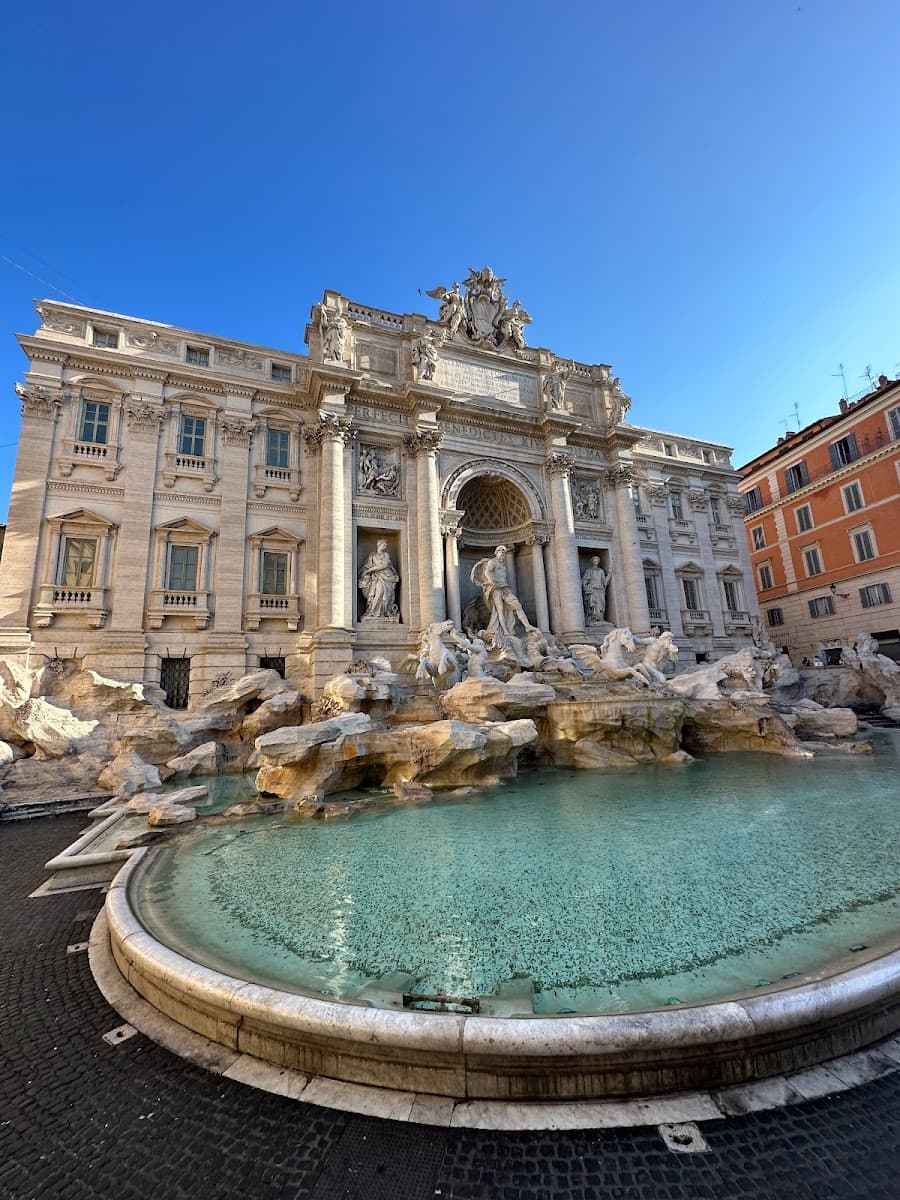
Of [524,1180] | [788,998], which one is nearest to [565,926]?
[788,998]

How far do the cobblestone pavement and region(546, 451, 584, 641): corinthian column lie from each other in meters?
15.7

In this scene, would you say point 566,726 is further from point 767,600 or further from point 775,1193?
point 767,600

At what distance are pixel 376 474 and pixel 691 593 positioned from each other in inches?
579

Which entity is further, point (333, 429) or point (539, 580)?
point (539, 580)

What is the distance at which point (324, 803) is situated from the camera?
7.11 m

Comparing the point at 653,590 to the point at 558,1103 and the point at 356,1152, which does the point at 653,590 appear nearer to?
the point at 558,1103

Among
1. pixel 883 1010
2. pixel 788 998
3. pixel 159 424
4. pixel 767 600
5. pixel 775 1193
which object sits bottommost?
pixel 775 1193

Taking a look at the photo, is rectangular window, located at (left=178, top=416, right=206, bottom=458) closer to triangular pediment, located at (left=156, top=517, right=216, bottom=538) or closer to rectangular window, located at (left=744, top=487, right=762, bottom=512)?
triangular pediment, located at (left=156, top=517, right=216, bottom=538)

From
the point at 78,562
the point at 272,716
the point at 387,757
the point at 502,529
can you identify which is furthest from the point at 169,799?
the point at 502,529

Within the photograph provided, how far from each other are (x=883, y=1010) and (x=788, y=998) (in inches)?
24.0

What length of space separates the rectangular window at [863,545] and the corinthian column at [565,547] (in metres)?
13.0

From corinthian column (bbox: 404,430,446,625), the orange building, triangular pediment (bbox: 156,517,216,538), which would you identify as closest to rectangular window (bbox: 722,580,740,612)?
the orange building

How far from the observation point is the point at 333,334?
1599 centimetres

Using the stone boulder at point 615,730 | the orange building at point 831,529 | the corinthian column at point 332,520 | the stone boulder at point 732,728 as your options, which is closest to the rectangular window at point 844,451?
the orange building at point 831,529
